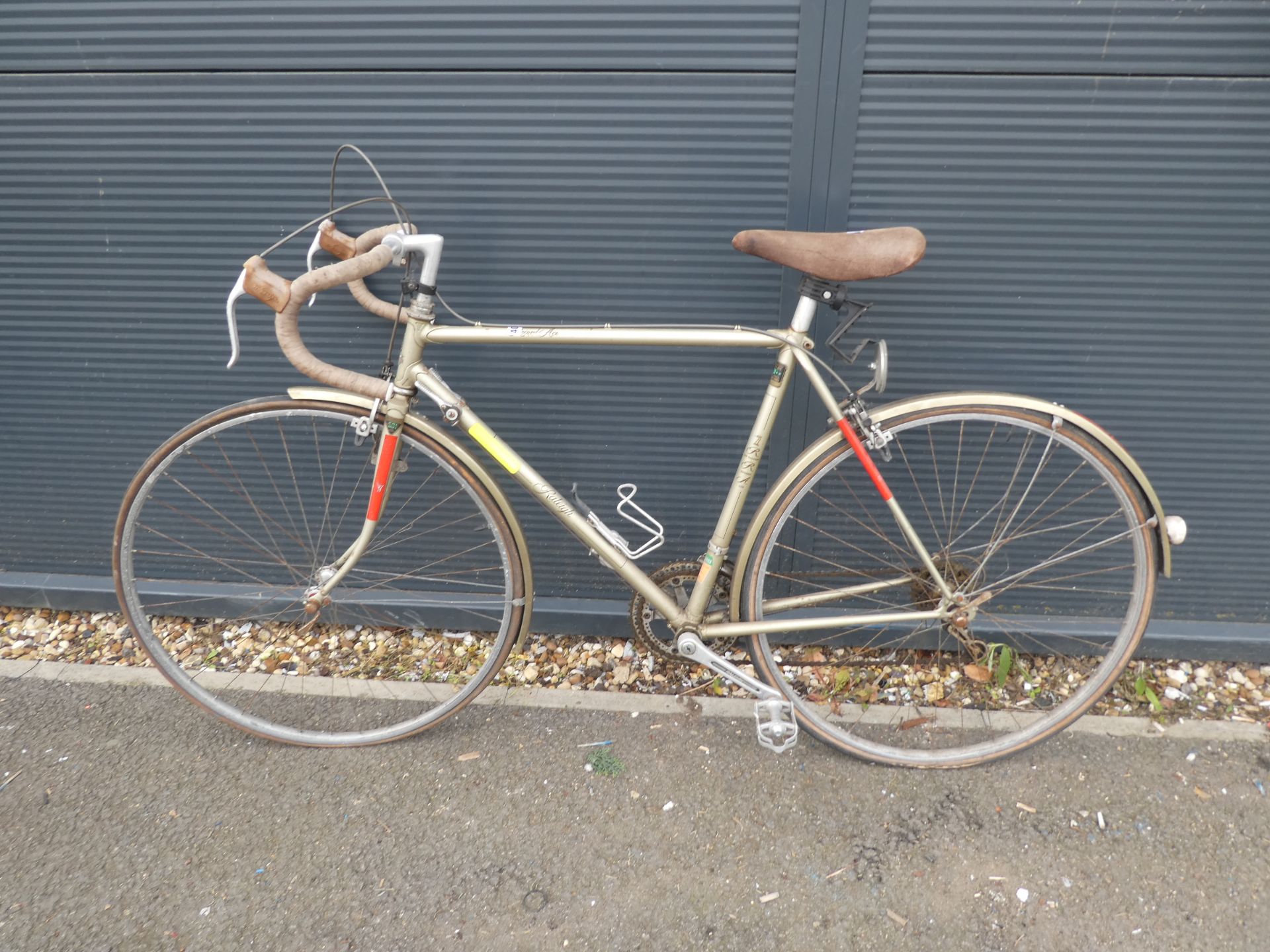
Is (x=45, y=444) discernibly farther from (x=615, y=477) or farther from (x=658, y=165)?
(x=658, y=165)

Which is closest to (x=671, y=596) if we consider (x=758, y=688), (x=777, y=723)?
(x=758, y=688)

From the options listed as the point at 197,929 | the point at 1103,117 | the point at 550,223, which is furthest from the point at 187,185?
the point at 1103,117

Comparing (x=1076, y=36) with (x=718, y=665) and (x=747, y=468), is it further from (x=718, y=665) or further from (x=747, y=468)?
(x=718, y=665)

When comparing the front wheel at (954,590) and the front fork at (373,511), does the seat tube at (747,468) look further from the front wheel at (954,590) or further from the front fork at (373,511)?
the front fork at (373,511)

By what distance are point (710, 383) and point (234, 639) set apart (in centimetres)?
203

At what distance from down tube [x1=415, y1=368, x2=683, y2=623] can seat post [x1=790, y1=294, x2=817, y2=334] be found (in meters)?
0.80

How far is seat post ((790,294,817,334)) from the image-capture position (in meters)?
2.07

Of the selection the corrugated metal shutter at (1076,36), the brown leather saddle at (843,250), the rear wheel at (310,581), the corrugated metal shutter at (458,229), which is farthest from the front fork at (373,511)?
the corrugated metal shutter at (1076,36)

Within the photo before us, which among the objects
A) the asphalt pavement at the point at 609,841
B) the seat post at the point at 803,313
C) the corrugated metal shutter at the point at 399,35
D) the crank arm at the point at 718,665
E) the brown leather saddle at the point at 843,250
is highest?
the corrugated metal shutter at the point at 399,35

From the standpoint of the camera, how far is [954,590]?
2.29m

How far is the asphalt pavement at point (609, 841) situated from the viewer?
199cm

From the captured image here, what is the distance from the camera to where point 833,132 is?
88.7 inches

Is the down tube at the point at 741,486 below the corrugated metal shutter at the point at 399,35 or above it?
below

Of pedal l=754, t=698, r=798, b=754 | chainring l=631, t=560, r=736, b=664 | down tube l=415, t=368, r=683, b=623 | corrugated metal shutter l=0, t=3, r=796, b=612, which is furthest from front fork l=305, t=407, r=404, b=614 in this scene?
pedal l=754, t=698, r=798, b=754
